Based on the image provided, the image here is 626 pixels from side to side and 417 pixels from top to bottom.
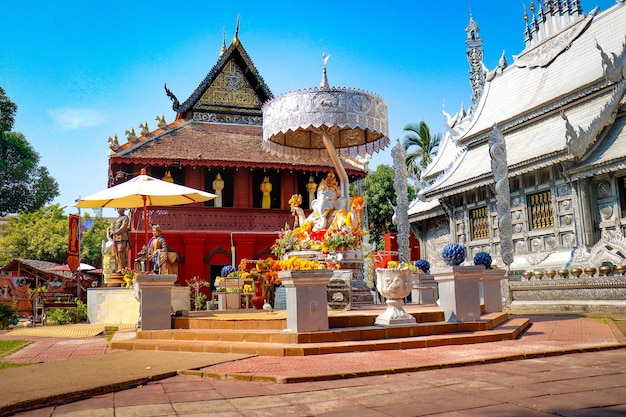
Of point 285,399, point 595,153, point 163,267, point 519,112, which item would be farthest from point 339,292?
point 519,112

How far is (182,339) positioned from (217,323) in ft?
1.91

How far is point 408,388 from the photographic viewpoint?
189 inches

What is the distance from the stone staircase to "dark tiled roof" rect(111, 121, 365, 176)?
13.6 meters

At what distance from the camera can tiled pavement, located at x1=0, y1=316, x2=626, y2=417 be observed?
4.03 meters

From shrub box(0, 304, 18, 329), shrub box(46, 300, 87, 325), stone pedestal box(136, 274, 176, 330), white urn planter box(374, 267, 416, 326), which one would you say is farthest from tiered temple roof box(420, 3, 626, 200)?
shrub box(0, 304, 18, 329)

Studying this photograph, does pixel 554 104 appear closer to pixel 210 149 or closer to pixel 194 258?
pixel 210 149

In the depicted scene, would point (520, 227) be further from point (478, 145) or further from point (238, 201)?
point (238, 201)

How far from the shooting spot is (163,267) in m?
11.7

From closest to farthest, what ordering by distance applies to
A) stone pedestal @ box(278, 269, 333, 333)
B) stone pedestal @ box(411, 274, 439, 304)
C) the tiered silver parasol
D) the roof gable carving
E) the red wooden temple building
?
1. stone pedestal @ box(278, 269, 333, 333)
2. the tiered silver parasol
3. stone pedestal @ box(411, 274, 439, 304)
4. the red wooden temple building
5. the roof gable carving

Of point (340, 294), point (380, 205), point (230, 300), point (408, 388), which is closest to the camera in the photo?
point (408, 388)

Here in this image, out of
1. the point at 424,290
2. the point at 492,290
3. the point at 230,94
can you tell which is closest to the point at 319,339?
the point at 492,290

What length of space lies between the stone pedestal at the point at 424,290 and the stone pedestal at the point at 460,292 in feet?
14.5

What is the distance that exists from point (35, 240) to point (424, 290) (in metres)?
36.4

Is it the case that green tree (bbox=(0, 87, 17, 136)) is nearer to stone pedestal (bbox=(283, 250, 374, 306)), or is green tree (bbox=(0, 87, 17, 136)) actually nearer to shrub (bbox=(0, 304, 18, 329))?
shrub (bbox=(0, 304, 18, 329))
